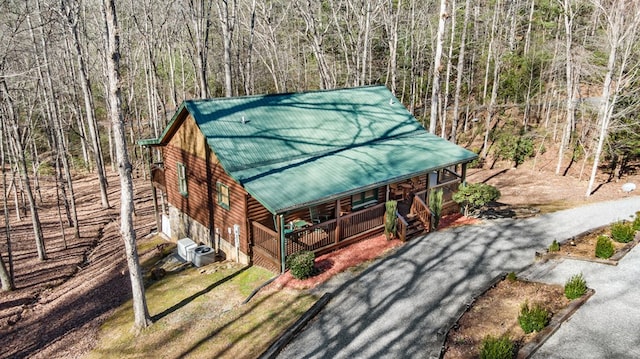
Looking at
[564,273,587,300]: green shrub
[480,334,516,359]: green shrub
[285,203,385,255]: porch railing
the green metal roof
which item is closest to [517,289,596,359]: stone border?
[564,273,587,300]: green shrub

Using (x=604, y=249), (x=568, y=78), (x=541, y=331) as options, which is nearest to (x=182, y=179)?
(x=541, y=331)

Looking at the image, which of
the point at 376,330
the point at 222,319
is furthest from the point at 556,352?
the point at 222,319

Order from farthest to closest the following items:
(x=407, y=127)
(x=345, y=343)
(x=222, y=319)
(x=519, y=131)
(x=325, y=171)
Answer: (x=519, y=131) < (x=407, y=127) < (x=325, y=171) < (x=222, y=319) < (x=345, y=343)

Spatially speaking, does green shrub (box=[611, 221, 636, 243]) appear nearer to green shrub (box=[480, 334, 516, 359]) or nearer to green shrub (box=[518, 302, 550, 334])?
green shrub (box=[518, 302, 550, 334])

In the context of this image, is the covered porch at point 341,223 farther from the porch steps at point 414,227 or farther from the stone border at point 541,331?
the stone border at point 541,331

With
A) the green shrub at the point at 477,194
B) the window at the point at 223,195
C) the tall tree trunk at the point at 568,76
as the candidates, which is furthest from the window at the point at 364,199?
the tall tree trunk at the point at 568,76

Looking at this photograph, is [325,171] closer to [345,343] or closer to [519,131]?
[345,343]
